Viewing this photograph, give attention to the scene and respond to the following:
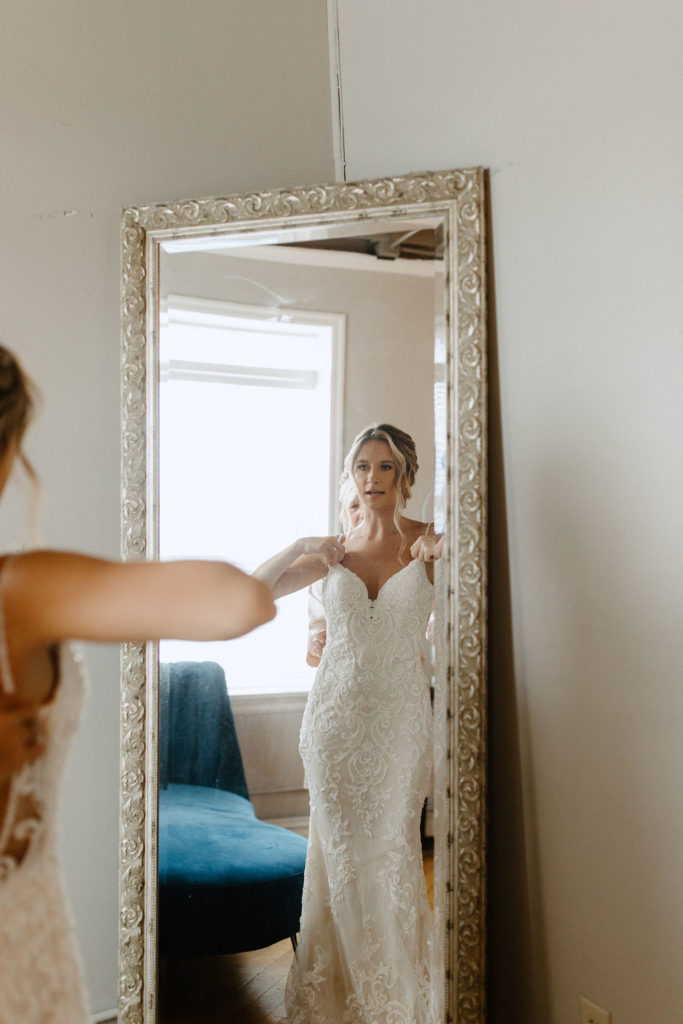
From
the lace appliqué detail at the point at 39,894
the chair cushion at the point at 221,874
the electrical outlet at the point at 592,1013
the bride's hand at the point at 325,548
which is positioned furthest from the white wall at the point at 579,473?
the lace appliqué detail at the point at 39,894

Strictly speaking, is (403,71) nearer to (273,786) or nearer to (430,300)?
(430,300)

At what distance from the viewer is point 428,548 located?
1969mm

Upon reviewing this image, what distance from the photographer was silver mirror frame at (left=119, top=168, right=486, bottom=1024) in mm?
1920

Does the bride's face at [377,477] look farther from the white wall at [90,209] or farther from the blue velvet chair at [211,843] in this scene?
the white wall at [90,209]

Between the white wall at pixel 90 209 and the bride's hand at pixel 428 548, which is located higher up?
the white wall at pixel 90 209

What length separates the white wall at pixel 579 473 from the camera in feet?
5.45

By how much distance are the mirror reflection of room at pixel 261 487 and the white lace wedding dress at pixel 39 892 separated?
915 mm

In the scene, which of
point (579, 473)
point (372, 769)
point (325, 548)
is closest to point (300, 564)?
point (325, 548)

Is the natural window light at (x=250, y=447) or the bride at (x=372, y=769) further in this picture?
the natural window light at (x=250, y=447)

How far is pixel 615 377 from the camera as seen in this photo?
1.75 metres

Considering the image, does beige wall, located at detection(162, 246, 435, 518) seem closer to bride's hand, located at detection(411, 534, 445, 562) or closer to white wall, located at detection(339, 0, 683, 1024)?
bride's hand, located at detection(411, 534, 445, 562)

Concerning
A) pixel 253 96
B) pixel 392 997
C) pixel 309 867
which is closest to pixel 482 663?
pixel 309 867

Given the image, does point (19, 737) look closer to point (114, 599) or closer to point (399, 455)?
point (114, 599)

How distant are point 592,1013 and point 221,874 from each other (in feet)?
2.70
